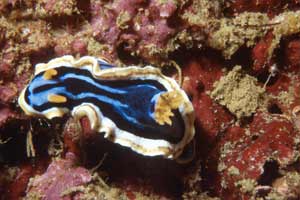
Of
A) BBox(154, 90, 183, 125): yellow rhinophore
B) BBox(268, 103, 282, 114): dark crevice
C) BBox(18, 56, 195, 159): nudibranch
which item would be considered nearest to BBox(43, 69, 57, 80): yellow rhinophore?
BBox(18, 56, 195, 159): nudibranch

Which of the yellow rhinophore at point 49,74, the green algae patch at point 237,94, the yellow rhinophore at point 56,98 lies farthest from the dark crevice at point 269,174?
the yellow rhinophore at point 49,74

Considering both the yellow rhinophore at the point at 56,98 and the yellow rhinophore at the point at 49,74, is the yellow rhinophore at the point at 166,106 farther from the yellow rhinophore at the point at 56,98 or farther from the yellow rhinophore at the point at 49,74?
the yellow rhinophore at the point at 49,74

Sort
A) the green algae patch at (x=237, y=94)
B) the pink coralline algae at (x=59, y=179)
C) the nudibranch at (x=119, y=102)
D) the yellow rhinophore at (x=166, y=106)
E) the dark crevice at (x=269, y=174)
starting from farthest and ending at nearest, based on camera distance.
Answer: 1. the pink coralline algae at (x=59, y=179)
2. the green algae patch at (x=237, y=94)
3. the dark crevice at (x=269, y=174)
4. the nudibranch at (x=119, y=102)
5. the yellow rhinophore at (x=166, y=106)

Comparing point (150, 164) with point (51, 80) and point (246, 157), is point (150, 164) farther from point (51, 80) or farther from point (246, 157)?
point (51, 80)

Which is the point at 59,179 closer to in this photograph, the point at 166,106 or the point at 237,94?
the point at 166,106

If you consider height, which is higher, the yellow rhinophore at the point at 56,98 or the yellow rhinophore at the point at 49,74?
the yellow rhinophore at the point at 49,74

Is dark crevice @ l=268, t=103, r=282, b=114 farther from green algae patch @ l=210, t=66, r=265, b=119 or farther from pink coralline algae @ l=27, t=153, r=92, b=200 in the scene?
pink coralline algae @ l=27, t=153, r=92, b=200

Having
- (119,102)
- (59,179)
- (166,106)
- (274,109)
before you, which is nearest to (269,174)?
(274,109)
